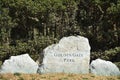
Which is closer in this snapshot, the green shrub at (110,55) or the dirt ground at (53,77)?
the dirt ground at (53,77)

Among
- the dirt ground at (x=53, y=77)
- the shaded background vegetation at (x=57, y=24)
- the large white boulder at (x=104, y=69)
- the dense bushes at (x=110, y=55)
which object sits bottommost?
the dirt ground at (x=53, y=77)

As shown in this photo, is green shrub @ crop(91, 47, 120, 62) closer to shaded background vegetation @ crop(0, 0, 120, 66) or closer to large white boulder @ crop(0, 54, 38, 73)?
shaded background vegetation @ crop(0, 0, 120, 66)

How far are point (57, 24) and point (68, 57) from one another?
547 cm

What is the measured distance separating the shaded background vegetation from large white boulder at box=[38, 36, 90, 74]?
139 inches

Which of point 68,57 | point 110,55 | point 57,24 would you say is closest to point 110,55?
point 110,55

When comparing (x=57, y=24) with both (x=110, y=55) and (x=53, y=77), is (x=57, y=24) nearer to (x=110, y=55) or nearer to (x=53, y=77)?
(x=110, y=55)

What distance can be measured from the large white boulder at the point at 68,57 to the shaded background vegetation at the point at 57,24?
3.53 meters

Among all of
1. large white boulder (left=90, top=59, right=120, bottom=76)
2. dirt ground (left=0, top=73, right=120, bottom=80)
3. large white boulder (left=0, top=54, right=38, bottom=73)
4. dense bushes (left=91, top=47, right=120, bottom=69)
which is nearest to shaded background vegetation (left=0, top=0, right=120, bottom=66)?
dense bushes (left=91, top=47, right=120, bottom=69)

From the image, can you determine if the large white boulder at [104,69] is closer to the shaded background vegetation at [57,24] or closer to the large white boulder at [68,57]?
the large white boulder at [68,57]

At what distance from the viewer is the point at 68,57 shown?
11.9 metres

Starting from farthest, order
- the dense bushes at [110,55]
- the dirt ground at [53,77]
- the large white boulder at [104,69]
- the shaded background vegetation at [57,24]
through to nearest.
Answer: the shaded background vegetation at [57,24] < the dense bushes at [110,55] < the large white boulder at [104,69] < the dirt ground at [53,77]

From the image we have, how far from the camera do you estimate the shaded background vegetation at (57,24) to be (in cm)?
1585

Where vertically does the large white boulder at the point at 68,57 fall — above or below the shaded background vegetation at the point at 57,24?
below

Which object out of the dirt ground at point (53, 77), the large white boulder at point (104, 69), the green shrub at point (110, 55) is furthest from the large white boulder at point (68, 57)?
the green shrub at point (110, 55)
